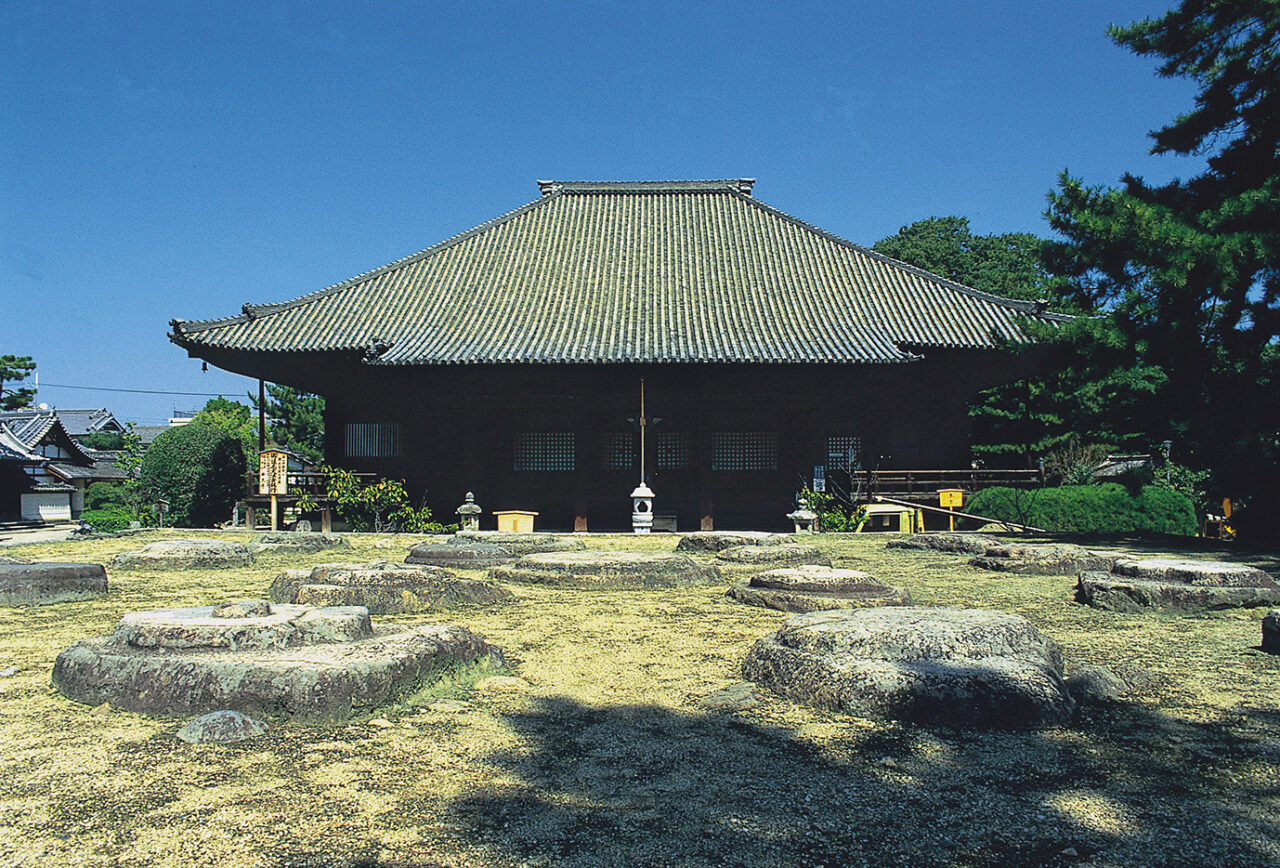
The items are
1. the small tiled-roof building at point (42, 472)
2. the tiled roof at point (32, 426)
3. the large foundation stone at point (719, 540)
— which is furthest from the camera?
the tiled roof at point (32, 426)

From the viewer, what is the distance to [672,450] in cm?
1631

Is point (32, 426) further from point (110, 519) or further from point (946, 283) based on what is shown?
point (946, 283)

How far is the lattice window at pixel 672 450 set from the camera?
1627cm

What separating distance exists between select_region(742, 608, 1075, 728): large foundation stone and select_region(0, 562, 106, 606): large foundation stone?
14.3 ft

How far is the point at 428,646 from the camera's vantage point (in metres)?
3.27

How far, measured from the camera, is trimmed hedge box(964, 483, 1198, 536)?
13.8m

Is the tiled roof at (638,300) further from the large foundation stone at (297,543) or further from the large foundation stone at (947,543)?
the large foundation stone at (297,543)

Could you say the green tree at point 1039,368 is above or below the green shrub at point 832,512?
above

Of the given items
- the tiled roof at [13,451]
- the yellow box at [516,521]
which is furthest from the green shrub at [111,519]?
the yellow box at [516,521]

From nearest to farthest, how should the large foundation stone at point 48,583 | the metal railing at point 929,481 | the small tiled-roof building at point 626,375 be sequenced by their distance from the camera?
the large foundation stone at point 48,583, the metal railing at point 929,481, the small tiled-roof building at point 626,375

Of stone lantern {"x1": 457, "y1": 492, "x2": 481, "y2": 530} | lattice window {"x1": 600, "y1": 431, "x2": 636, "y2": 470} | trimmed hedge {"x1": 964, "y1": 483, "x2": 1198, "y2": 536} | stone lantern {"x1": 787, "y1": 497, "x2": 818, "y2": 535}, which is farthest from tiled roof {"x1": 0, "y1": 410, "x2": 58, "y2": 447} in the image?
trimmed hedge {"x1": 964, "y1": 483, "x2": 1198, "y2": 536}

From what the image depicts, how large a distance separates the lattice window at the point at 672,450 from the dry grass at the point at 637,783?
12.6 m

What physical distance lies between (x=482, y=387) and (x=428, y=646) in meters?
12.7

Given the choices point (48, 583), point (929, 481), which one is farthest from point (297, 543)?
point (929, 481)
